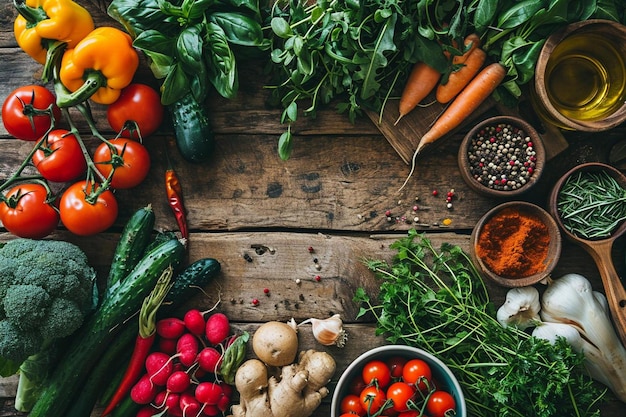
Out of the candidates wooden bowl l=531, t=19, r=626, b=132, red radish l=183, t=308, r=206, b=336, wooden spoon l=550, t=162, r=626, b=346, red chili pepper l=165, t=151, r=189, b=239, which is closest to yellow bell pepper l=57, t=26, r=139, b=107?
red chili pepper l=165, t=151, r=189, b=239

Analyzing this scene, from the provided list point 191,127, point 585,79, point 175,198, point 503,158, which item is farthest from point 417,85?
point 175,198

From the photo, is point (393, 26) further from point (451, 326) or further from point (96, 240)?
point (96, 240)

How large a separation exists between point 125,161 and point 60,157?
0.18 meters

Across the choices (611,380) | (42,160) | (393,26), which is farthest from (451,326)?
(42,160)

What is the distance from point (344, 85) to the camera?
1.46 metres

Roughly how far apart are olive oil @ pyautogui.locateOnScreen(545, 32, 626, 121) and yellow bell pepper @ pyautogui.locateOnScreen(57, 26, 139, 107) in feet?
3.75

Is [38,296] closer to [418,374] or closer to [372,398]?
[372,398]

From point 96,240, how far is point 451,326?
3.43 ft

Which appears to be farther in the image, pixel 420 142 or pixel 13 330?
pixel 420 142

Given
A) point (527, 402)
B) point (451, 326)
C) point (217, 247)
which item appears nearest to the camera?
point (527, 402)

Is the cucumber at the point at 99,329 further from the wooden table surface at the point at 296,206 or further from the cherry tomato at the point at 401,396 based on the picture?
the cherry tomato at the point at 401,396

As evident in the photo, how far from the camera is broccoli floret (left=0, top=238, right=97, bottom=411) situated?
1.36 metres

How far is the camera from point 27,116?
1450 mm

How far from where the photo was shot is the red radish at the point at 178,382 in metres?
1.45
